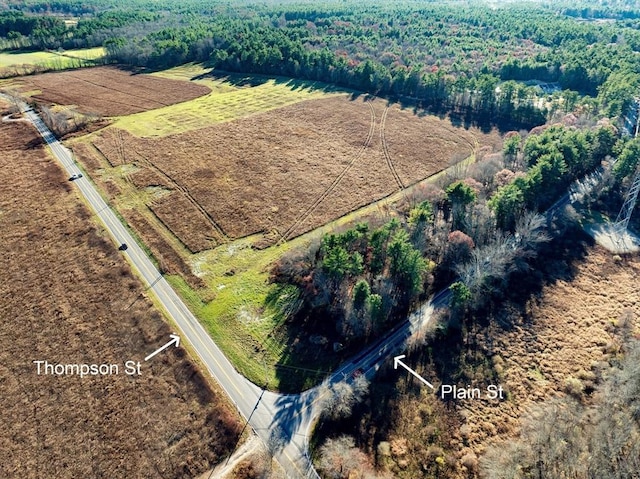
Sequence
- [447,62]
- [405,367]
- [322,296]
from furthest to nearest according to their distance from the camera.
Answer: [447,62] < [322,296] < [405,367]

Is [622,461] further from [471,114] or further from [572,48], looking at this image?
[572,48]

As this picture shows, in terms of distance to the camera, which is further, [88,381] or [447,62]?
[447,62]

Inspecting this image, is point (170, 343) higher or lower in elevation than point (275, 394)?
higher

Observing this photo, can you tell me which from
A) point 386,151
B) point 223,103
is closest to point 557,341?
point 386,151

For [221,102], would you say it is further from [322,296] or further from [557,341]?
[557,341]

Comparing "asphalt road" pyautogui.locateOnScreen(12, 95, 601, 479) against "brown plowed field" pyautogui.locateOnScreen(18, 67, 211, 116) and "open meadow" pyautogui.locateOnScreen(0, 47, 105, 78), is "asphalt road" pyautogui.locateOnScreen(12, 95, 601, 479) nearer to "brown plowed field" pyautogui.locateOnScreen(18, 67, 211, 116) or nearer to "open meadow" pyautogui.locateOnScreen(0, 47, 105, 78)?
"brown plowed field" pyautogui.locateOnScreen(18, 67, 211, 116)

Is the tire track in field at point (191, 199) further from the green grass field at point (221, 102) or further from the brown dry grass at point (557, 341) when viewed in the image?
the brown dry grass at point (557, 341)

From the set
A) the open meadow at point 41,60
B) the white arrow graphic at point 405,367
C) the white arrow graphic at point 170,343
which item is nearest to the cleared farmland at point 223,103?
the open meadow at point 41,60
